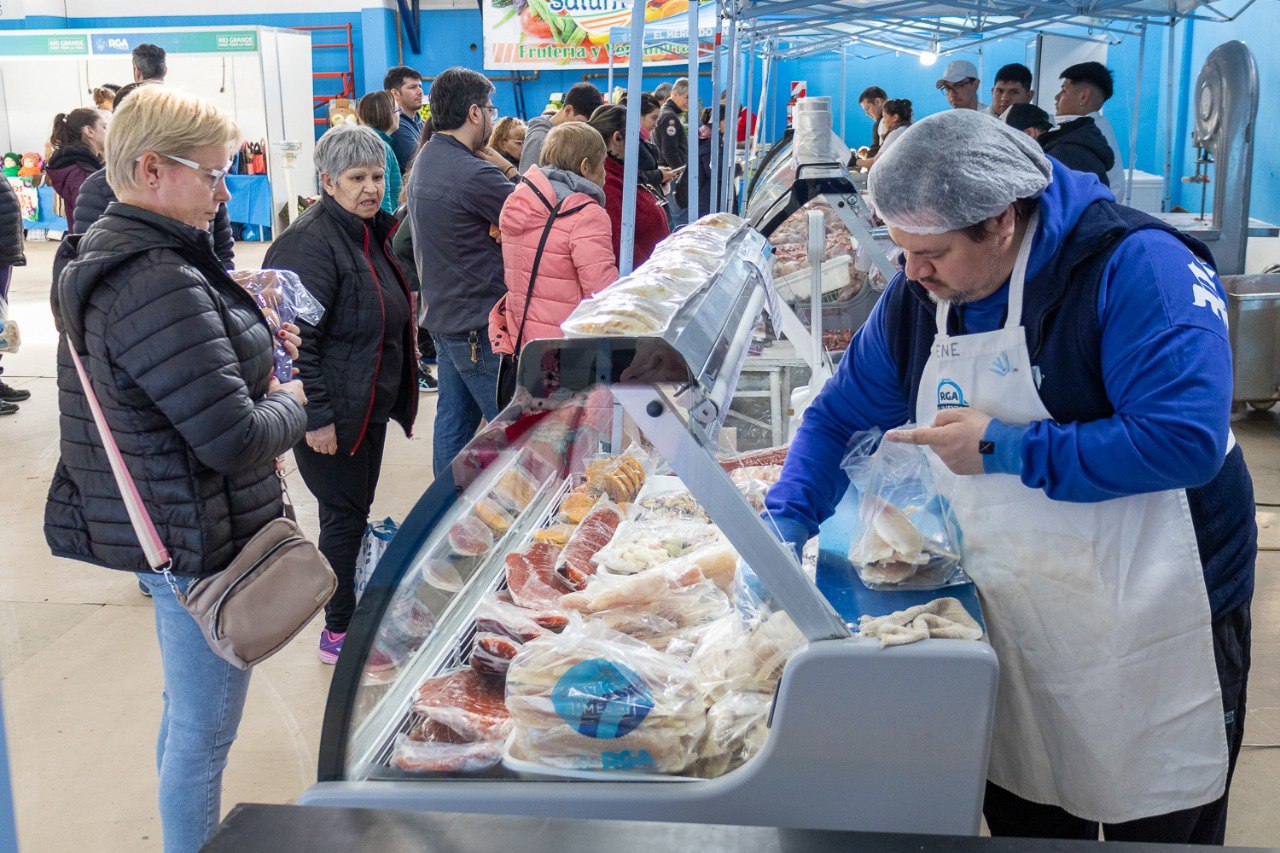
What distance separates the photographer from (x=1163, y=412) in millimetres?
1474

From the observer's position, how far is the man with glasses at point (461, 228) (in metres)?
3.91

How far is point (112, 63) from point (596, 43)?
7.82 metres

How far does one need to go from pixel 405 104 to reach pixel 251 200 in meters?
8.66

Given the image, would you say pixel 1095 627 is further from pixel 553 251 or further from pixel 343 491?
pixel 553 251

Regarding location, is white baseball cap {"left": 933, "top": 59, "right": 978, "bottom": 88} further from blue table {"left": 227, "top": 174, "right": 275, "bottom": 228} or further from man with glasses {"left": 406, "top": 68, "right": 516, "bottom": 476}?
blue table {"left": 227, "top": 174, "right": 275, "bottom": 228}

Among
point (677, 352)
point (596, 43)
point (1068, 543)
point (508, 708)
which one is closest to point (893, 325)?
point (1068, 543)

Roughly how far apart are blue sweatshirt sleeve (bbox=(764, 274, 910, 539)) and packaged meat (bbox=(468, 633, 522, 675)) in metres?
0.54

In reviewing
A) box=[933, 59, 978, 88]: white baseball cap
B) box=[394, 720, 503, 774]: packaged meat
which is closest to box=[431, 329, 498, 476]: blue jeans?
box=[394, 720, 503, 774]: packaged meat

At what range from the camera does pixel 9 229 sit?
5980 mm

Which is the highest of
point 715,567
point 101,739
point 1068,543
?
point 1068,543

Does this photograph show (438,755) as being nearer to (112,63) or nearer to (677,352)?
(677,352)

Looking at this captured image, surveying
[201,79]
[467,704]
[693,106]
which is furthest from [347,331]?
[201,79]

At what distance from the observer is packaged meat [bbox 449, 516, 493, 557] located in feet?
5.99

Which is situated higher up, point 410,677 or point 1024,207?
point 1024,207
